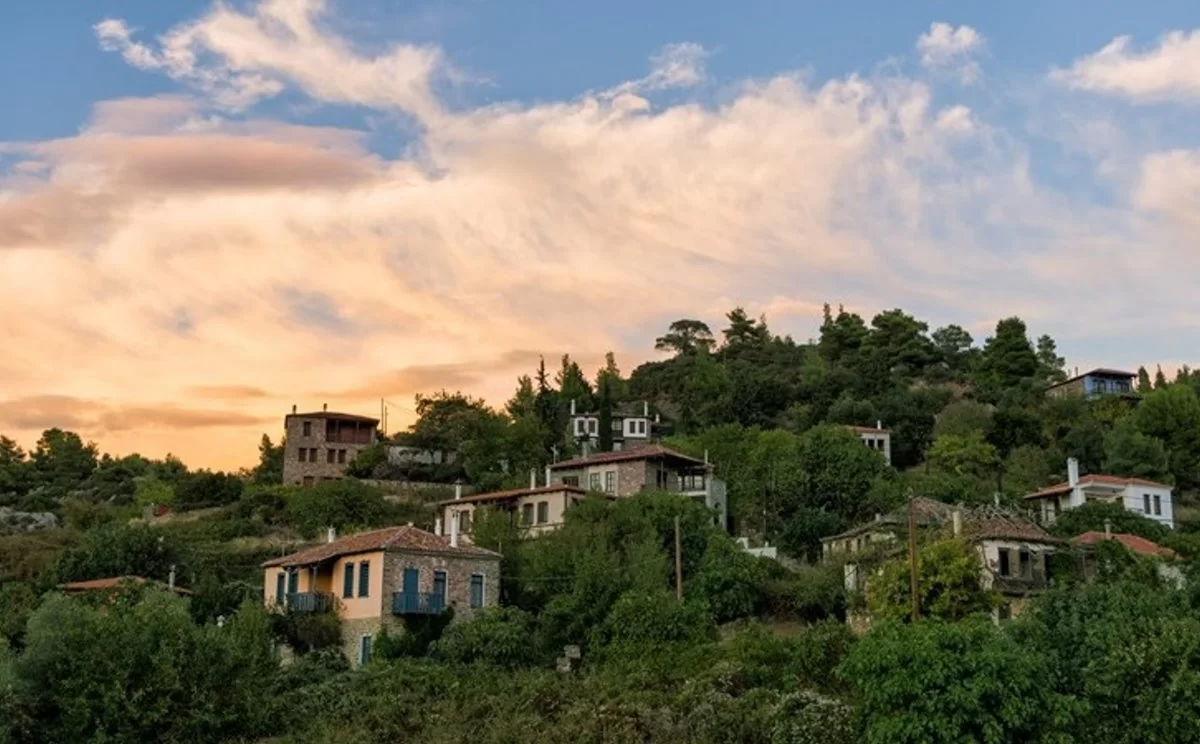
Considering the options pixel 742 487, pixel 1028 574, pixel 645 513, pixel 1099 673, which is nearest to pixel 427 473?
pixel 742 487

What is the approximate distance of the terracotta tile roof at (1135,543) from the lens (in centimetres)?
4866

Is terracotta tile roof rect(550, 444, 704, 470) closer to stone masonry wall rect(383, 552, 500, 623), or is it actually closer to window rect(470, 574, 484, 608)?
stone masonry wall rect(383, 552, 500, 623)

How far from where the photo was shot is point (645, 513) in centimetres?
5297

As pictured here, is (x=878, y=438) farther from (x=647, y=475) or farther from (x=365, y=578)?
(x=365, y=578)

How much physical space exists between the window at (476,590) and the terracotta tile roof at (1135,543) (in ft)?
73.5

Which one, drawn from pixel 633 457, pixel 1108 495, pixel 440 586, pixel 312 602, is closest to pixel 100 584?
pixel 312 602

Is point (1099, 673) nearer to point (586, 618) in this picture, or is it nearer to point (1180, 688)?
point (1180, 688)

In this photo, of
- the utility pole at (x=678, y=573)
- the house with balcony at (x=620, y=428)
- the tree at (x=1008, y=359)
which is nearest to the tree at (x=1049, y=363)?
the tree at (x=1008, y=359)

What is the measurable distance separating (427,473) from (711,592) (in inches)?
1615

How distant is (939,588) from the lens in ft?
133

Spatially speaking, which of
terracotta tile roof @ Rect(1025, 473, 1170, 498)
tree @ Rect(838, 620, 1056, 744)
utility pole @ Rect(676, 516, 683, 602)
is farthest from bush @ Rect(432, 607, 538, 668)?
terracotta tile roof @ Rect(1025, 473, 1170, 498)

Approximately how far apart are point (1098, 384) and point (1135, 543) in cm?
4932

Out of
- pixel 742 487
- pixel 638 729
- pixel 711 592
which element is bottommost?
pixel 638 729

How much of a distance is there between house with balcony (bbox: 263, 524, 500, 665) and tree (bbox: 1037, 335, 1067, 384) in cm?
6782
